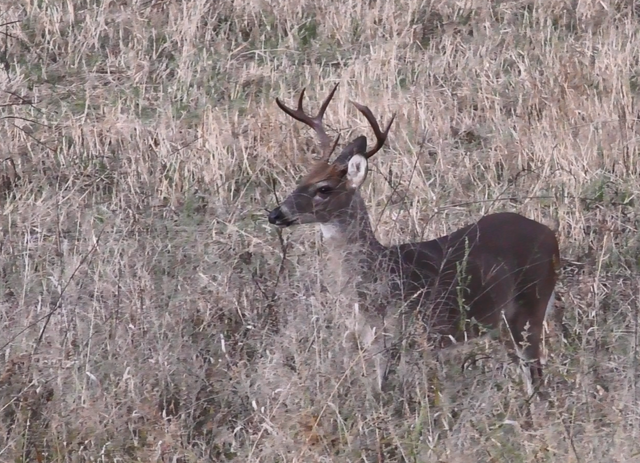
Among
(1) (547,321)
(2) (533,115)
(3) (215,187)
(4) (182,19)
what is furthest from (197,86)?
(1) (547,321)

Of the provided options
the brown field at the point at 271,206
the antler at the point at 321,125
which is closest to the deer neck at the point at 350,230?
the brown field at the point at 271,206

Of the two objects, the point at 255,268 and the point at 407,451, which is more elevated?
the point at 407,451

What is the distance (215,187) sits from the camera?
7410 mm

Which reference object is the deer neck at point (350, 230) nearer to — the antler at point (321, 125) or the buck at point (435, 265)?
the buck at point (435, 265)

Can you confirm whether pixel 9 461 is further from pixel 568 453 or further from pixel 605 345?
pixel 605 345

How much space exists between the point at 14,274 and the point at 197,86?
385cm

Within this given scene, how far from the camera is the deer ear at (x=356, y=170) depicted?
19.0 feet

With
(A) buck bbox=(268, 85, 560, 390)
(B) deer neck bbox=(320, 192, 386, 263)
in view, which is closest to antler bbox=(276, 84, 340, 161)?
Result: (A) buck bbox=(268, 85, 560, 390)

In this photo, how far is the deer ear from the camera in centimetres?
580

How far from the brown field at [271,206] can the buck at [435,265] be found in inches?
6.4

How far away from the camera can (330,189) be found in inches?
229

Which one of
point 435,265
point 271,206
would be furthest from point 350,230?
point 271,206

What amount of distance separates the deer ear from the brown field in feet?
0.86

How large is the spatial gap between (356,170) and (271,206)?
1.51 metres
